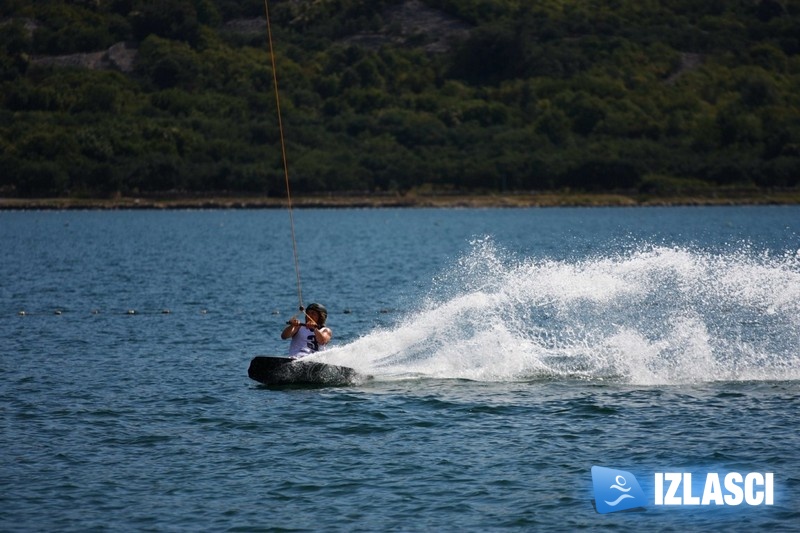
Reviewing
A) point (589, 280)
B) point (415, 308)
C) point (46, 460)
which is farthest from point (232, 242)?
point (46, 460)

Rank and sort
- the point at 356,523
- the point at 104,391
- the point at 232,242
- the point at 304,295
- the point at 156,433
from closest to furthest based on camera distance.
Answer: the point at 356,523, the point at 156,433, the point at 104,391, the point at 304,295, the point at 232,242

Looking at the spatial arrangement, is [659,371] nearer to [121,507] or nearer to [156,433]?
[156,433]

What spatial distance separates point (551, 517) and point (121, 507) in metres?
6.53

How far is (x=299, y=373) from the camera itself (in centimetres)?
2753

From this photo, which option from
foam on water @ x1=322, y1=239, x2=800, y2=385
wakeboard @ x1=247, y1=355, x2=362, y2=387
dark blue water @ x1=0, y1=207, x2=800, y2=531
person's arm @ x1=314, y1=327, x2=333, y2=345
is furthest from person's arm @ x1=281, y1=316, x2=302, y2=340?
foam on water @ x1=322, y1=239, x2=800, y2=385

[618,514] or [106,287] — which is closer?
[618,514]

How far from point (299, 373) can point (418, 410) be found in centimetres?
368

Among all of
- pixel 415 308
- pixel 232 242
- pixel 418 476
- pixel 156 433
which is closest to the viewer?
pixel 418 476

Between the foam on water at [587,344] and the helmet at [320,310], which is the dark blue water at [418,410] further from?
the helmet at [320,310]

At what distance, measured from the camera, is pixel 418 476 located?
20.4 m

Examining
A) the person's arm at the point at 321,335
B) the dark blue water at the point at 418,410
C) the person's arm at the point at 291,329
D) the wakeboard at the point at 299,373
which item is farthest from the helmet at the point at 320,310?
the dark blue water at the point at 418,410

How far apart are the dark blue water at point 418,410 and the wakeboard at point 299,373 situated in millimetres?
480

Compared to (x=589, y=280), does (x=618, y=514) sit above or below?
below

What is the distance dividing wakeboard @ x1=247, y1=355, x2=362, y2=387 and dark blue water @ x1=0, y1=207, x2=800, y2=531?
48 cm
